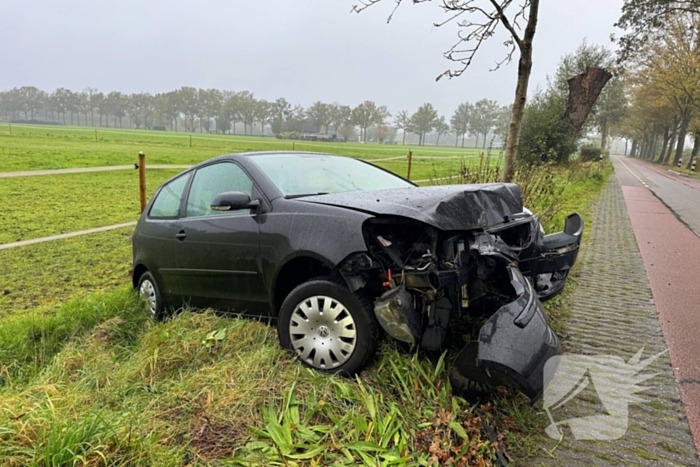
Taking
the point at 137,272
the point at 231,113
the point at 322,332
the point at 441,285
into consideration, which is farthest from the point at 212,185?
the point at 231,113

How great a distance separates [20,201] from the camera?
1137 centimetres

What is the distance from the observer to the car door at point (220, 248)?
362 cm

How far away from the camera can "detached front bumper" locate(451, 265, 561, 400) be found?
2350mm

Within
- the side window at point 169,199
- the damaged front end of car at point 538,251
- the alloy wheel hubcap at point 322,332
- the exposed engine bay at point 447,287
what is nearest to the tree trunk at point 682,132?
the damaged front end of car at point 538,251

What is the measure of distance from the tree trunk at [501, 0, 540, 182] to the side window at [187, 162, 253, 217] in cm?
454

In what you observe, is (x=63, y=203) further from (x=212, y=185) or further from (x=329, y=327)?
(x=329, y=327)

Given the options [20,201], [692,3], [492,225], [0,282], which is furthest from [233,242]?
[692,3]

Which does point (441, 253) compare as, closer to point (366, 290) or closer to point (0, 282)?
point (366, 290)

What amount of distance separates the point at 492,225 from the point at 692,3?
2494 cm

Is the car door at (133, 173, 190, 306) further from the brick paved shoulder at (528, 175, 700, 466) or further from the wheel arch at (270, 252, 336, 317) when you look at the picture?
the brick paved shoulder at (528, 175, 700, 466)

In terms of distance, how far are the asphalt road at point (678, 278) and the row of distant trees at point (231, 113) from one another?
10340 centimetres

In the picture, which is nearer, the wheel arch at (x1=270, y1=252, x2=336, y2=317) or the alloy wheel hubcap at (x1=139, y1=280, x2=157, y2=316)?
the wheel arch at (x1=270, y1=252, x2=336, y2=317)

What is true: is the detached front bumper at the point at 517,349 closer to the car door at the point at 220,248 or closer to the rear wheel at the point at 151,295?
the car door at the point at 220,248

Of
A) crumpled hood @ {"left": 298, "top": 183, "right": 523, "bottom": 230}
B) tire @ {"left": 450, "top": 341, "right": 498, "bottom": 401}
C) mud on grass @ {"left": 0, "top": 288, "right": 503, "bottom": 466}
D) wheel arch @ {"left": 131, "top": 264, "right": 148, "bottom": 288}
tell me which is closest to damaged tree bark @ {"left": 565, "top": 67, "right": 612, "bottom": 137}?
crumpled hood @ {"left": 298, "top": 183, "right": 523, "bottom": 230}
